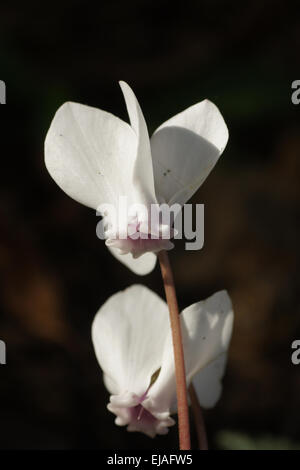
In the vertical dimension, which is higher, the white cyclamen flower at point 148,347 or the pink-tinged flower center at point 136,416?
the white cyclamen flower at point 148,347

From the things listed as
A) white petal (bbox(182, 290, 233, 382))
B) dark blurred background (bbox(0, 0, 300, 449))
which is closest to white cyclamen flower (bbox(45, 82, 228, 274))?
white petal (bbox(182, 290, 233, 382))

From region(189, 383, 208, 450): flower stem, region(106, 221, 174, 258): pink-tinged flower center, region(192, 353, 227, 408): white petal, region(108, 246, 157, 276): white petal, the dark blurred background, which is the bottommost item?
region(189, 383, 208, 450): flower stem

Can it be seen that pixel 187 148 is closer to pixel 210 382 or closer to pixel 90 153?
pixel 90 153

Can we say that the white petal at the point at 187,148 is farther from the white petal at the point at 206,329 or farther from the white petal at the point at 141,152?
the white petal at the point at 206,329

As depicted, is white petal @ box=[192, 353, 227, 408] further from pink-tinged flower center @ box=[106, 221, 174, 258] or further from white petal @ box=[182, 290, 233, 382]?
pink-tinged flower center @ box=[106, 221, 174, 258]

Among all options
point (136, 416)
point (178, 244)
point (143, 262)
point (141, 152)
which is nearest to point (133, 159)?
point (141, 152)

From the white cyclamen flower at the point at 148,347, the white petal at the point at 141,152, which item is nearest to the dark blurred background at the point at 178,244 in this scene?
the white cyclamen flower at the point at 148,347

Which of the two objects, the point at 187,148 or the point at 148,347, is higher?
the point at 187,148
